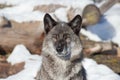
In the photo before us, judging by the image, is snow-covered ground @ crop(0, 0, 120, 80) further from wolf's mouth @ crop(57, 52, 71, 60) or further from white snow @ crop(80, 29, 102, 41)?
wolf's mouth @ crop(57, 52, 71, 60)

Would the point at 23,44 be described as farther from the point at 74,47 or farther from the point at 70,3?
the point at 70,3

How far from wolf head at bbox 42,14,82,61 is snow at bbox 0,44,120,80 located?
0.76 meters

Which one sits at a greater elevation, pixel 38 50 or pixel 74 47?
pixel 74 47

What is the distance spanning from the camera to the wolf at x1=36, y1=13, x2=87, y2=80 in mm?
8445

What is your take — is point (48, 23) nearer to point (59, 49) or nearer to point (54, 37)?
point (54, 37)

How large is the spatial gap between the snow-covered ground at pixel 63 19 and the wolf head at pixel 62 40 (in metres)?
1.83

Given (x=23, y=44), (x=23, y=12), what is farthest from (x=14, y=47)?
(x=23, y=12)

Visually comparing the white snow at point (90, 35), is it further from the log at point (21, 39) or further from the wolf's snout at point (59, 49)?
the wolf's snout at point (59, 49)

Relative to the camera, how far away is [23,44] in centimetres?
1362

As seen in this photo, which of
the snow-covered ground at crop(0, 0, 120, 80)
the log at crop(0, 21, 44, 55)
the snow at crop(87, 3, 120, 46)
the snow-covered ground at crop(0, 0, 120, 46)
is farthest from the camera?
the snow at crop(87, 3, 120, 46)

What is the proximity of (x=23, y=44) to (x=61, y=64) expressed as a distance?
505cm

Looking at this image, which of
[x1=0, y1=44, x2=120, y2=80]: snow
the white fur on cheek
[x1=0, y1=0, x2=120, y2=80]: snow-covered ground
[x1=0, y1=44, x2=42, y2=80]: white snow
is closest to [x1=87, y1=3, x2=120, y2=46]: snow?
[x1=0, y1=0, x2=120, y2=80]: snow-covered ground

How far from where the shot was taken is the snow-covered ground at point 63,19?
1080cm

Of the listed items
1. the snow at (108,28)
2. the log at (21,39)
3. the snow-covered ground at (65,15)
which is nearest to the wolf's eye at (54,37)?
the log at (21,39)
